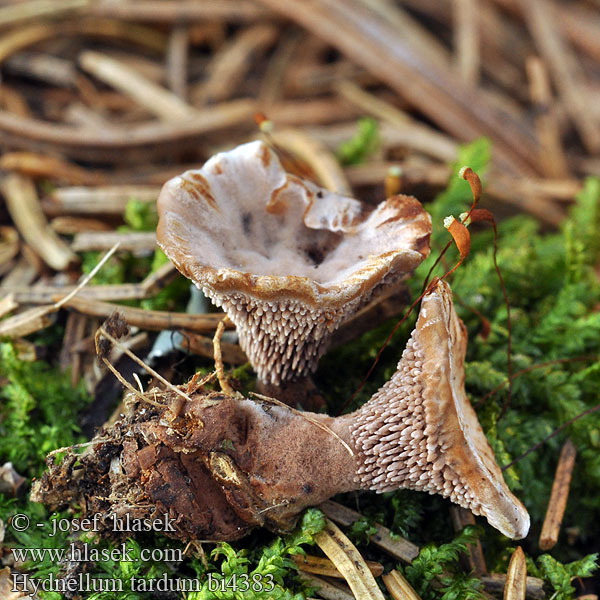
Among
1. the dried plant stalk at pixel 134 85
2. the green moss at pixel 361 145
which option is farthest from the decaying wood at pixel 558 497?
the dried plant stalk at pixel 134 85

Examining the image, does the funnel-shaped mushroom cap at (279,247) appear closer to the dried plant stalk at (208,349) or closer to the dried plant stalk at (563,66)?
the dried plant stalk at (208,349)

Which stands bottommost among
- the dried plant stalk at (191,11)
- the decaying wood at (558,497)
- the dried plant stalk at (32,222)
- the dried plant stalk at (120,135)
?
the decaying wood at (558,497)

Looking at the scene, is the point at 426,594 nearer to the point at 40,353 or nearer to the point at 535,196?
the point at 40,353

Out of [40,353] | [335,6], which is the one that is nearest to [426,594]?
[40,353]

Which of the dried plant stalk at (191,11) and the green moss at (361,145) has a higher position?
the dried plant stalk at (191,11)

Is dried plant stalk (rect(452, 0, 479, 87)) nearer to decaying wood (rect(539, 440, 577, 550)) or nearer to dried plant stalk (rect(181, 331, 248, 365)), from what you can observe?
decaying wood (rect(539, 440, 577, 550))

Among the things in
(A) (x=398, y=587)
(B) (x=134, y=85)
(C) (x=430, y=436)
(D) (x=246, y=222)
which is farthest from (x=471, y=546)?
(B) (x=134, y=85)

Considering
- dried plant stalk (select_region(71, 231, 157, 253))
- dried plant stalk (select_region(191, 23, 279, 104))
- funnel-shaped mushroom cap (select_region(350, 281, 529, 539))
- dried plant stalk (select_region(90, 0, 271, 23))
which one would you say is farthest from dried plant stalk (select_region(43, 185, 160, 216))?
funnel-shaped mushroom cap (select_region(350, 281, 529, 539))
